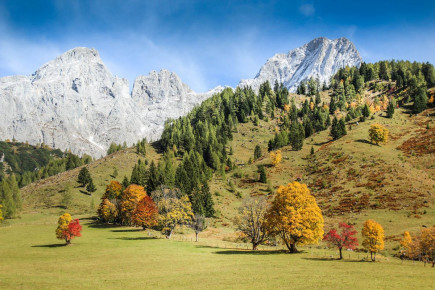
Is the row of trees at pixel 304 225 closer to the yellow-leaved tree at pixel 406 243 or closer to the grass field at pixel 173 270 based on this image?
the grass field at pixel 173 270

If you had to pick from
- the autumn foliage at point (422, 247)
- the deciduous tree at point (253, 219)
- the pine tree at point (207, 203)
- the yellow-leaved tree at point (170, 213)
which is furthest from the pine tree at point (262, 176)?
the autumn foliage at point (422, 247)

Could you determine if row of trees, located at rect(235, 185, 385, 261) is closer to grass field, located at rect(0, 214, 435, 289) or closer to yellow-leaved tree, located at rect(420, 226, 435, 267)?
grass field, located at rect(0, 214, 435, 289)

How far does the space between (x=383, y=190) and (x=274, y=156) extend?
6034cm

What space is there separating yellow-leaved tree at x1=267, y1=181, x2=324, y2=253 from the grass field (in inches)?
281

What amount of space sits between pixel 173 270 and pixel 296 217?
24772 mm

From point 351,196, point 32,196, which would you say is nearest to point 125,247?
point 351,196

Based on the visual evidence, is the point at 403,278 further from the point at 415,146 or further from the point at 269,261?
the point at 415,146

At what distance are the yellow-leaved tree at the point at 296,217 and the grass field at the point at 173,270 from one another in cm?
713

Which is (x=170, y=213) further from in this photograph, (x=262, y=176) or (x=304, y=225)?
(x=262, y=176)

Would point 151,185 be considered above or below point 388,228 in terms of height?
above

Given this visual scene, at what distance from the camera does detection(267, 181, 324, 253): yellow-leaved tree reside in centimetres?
4878

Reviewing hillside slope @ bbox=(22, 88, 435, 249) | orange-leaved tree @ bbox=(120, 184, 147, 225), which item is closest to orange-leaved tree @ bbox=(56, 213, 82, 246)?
orange-leaved tree @ bbox=(120, 184, 147, 225)

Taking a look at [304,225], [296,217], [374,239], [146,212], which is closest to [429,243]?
[374,239]

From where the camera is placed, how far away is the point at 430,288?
25625mm
